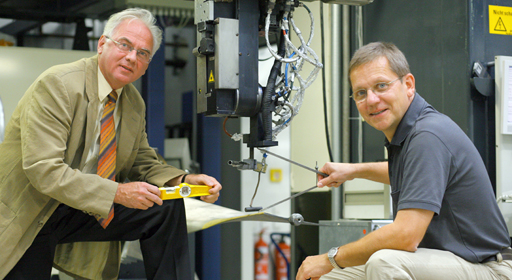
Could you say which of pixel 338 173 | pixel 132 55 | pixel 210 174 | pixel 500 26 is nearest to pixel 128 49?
pixel 132 55

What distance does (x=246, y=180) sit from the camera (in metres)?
4.45

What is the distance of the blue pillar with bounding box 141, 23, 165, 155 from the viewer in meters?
3.72

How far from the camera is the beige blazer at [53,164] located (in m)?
1.69

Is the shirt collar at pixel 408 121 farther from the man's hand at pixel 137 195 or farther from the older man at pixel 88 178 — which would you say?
the man's hand at pixel 137 195

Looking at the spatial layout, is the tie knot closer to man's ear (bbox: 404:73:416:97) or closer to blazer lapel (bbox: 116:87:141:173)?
blazer lapel (bbox: 116:87:141:173)

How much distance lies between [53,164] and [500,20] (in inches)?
81.2

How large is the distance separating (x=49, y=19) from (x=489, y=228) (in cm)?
365

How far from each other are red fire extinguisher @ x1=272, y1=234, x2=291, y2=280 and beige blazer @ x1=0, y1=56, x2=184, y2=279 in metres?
2.76

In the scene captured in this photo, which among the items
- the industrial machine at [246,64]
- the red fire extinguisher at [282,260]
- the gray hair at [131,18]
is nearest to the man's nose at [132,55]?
the gray hair at [131,18]

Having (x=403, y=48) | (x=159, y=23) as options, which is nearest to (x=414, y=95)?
(x=403, y=48)

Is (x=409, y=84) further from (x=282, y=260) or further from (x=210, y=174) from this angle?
(x=282, y=260)

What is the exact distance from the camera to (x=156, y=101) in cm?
376

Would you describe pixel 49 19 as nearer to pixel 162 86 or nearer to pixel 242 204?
pixel 162 86

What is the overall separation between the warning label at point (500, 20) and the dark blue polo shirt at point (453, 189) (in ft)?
3.55
